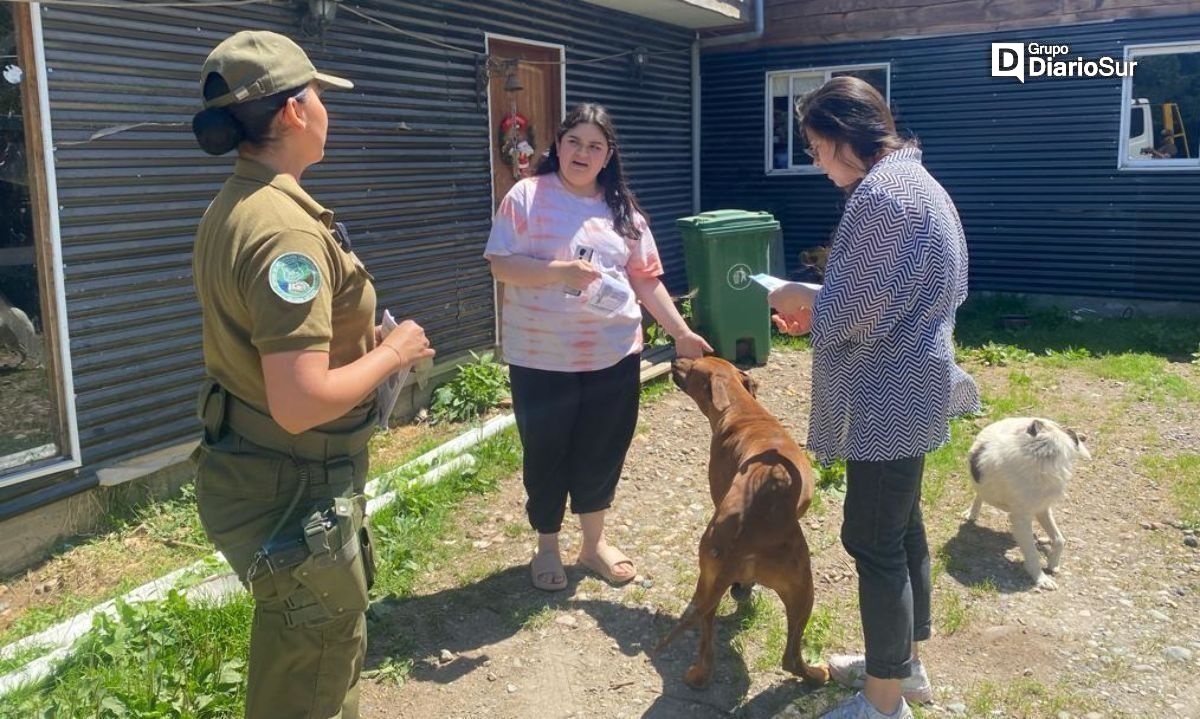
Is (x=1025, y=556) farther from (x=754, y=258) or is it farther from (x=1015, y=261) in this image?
(x=1015, y=261)

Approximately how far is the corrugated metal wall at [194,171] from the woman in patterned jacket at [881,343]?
136 inches

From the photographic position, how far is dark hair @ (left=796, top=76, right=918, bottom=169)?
2.62 meters

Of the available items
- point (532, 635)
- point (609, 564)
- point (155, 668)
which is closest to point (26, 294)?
point (155, 668)

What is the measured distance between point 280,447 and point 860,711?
1.90 metres

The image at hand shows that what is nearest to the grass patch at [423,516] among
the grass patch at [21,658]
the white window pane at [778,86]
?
the grass patch at [21,658]

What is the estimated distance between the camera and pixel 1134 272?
963cm

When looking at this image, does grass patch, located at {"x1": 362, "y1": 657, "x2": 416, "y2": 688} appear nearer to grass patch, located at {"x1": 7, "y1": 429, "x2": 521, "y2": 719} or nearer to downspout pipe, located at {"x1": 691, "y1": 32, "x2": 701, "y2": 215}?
grass patch, located at {"x1": 7, "y1": 429, "x2": 521, "y2": 719}

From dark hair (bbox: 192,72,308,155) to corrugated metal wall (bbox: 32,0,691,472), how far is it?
115 inches

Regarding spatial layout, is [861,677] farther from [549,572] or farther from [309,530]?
[309,530]

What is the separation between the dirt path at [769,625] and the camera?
3195 mm

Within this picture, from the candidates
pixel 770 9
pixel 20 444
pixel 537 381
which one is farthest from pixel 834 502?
pixel 770 9

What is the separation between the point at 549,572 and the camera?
12.9ft

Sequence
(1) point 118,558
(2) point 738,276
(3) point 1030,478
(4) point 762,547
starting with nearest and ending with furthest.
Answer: (4) point 762,547 → (3) point 1030,478 → (1) point 118,558 → (2) point 738,276

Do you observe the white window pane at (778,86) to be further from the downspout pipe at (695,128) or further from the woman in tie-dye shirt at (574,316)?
the woman in tie-dye shirt at (574,316)
